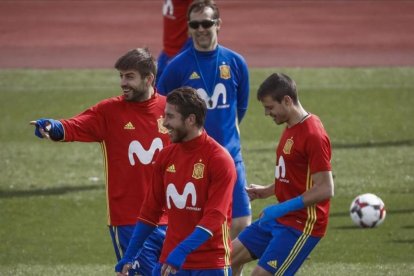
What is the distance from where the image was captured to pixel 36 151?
19.5 metres

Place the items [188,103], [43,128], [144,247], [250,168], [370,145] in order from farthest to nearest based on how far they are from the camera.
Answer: [370,145] < [250,168] < [144,247] < [43,128] < [188,103]

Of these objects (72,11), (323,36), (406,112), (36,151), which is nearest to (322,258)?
(36,151)

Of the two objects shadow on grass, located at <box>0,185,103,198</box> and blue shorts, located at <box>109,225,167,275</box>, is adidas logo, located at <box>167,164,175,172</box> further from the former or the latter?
shadow on grass, located at <box>0,185,103,198</box>

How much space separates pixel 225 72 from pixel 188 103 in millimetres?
3115

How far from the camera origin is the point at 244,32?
1198 inches

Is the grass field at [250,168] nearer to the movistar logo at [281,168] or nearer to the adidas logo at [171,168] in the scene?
the movistar logo at [281,168]

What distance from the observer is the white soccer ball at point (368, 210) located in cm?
1419

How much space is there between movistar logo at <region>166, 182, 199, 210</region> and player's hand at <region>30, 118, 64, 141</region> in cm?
138

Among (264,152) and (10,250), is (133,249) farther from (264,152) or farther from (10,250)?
(264,152)

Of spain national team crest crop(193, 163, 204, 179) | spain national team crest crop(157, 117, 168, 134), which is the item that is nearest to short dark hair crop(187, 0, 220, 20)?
spain national team crest crop(157, 117, 168, 134)

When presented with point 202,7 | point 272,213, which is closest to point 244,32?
point 202,7

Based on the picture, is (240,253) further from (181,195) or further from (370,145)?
(370,145)

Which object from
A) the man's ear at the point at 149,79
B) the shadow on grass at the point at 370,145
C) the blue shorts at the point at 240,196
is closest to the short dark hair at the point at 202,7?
the blue shorts at the point at 240,196

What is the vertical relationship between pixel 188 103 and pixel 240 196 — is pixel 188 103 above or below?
above
